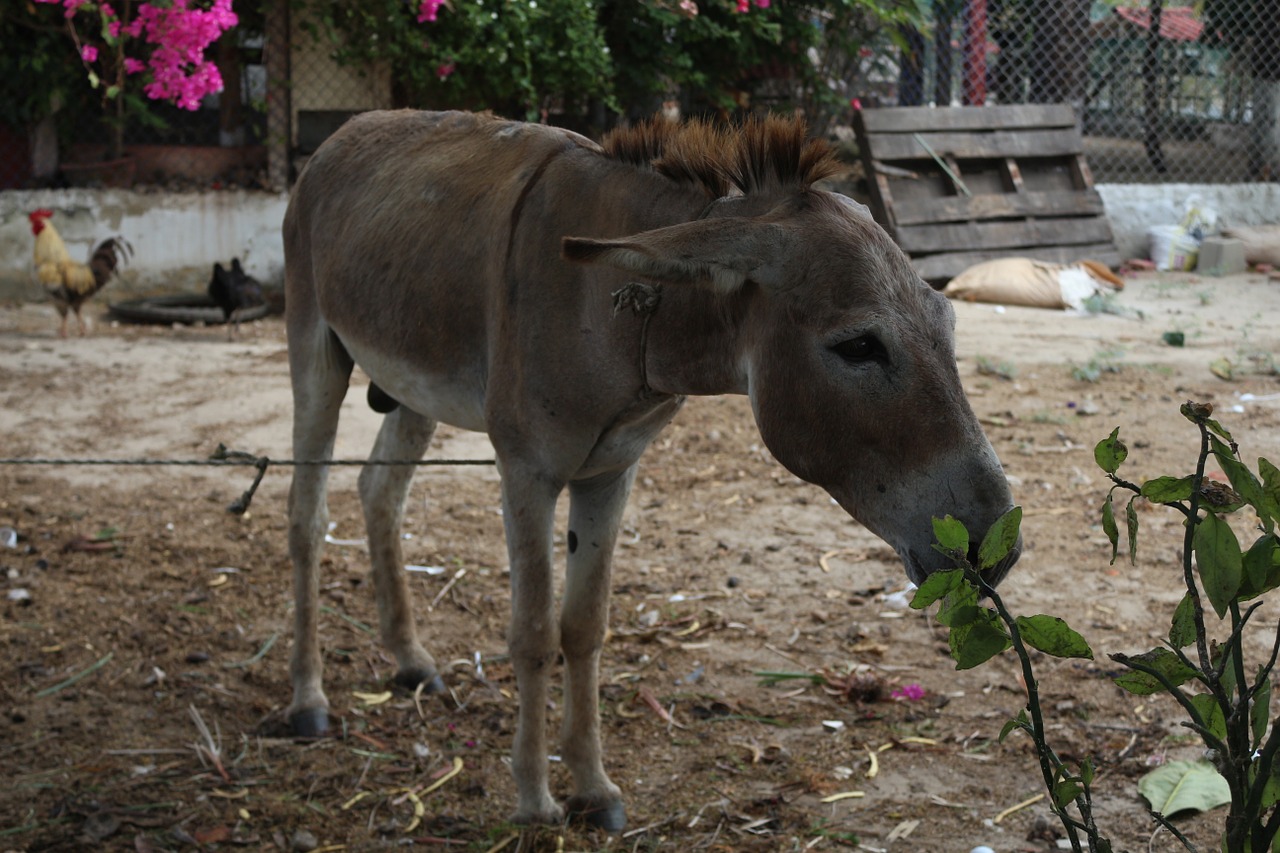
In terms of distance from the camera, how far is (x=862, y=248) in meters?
2.39

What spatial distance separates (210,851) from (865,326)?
2192 millimetres

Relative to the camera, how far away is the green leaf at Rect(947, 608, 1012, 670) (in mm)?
1581

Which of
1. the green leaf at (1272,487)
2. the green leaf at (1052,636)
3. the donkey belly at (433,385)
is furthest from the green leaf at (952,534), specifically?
the donkey belly at (433,385)

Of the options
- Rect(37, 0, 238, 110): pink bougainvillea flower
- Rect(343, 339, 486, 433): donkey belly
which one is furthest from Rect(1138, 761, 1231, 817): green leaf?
Rect(37, 0, 238, 110): pink bougainvillea flower

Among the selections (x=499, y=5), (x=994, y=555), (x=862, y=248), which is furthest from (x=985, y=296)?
(x=994, y=555)

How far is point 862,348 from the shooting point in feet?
7.52

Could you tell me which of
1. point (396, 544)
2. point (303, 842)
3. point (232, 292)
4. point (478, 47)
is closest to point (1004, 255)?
point (478, 47)

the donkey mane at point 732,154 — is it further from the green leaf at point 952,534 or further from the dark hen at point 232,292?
the dark hen at point 232,292

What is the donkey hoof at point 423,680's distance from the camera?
13.3 feet

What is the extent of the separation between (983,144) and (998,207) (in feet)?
2.17

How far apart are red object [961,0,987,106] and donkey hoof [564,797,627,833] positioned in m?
10.4

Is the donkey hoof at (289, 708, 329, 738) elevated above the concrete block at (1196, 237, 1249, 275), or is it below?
below

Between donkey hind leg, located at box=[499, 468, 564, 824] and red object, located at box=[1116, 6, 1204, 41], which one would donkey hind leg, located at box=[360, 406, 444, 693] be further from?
red object, located at box=[1116, 6, 1204, 41]

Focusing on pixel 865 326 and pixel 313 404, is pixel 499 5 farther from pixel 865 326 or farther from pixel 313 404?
pixel 865 326
